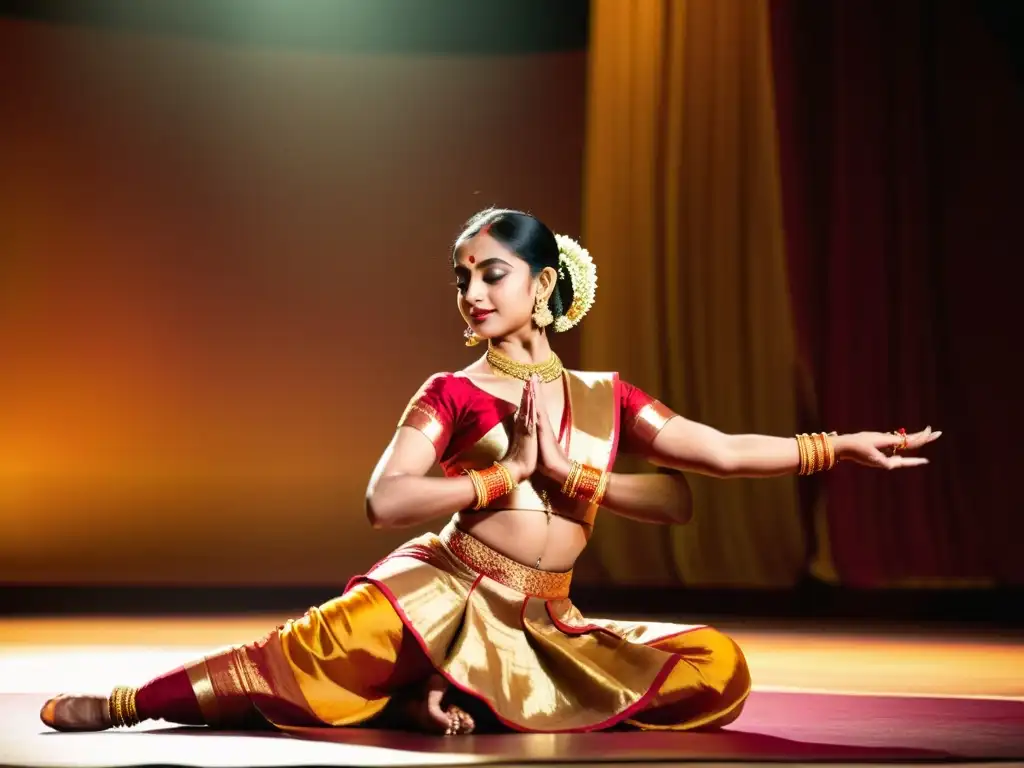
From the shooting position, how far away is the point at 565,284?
8.75 ft

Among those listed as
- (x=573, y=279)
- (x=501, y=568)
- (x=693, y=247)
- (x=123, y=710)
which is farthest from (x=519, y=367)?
(x=693, y=247)

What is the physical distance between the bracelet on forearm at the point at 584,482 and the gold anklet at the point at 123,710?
2.54 ft

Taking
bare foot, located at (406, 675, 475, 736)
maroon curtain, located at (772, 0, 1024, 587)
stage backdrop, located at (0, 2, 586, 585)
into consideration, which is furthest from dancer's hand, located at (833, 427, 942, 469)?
stage backdrop, located at (0, 2, 586, 585)

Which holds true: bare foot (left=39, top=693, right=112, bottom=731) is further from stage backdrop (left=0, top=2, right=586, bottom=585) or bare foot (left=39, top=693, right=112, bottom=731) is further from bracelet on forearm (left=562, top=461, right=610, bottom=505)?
stage backdrop (left=0, top=2, right=586, bottom=585)

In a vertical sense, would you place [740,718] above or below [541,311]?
below

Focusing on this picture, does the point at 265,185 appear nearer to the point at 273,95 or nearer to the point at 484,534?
the point at 273,95

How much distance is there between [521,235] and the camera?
2.56 m

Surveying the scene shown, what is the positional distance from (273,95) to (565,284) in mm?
3956

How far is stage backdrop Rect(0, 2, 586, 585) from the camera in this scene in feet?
20.2

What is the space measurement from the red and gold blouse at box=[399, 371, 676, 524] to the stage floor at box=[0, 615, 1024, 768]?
42cm

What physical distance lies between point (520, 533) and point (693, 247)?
3852mm

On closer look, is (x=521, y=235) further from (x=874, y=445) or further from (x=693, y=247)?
(x=693, y=247)

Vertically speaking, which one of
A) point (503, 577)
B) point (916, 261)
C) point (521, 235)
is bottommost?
point (503, 577)

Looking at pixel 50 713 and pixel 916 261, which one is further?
pixel 916 261
